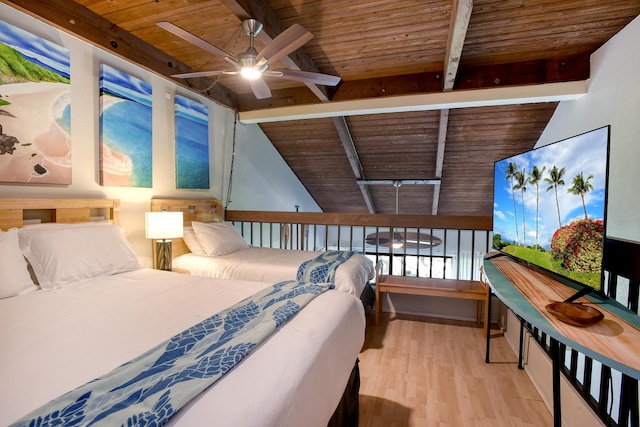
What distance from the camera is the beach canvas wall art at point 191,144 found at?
11.0ft

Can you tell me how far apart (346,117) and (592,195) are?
3780 mm

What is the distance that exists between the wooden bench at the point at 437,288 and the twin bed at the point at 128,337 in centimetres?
128

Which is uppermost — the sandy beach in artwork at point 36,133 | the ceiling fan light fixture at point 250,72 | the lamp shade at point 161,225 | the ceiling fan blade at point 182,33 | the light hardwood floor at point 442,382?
the ceiling fan blade at point 182,33

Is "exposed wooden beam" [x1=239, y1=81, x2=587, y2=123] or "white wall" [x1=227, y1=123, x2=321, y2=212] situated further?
"white wall" [x1=227, y1=123, x2=321, y2=212]

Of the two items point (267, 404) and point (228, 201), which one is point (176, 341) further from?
point (228, 201)

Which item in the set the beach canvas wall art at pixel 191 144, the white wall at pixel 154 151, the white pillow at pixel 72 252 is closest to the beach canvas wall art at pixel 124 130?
the white wall at pixel 154 151

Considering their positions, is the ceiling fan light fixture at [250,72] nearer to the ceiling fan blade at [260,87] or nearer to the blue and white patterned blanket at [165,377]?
the ceiling fan blade at [260,87]

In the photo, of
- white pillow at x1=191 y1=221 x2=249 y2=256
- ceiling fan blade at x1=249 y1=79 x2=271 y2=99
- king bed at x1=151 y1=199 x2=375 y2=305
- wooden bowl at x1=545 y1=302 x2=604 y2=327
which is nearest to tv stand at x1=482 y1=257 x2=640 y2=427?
wooden bowl at x1=545 y1=302 x2=604 y2=327

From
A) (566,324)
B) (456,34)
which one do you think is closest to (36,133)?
(566,324)

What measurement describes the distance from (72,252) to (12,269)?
0.30 meters

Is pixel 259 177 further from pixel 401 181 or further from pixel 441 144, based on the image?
pixel 441 144

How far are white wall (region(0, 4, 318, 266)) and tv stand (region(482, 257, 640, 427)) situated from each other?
2.95 meters

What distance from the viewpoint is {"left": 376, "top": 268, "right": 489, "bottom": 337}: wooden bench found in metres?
2.70

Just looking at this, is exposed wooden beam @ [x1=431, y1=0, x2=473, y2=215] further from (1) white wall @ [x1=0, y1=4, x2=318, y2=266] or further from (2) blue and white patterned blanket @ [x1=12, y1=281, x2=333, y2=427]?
(1) white wall @ [x1=0, y1=4, x2=318, y2=266]
